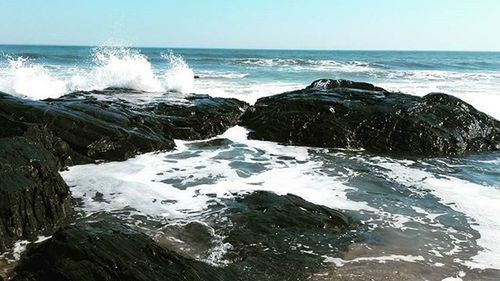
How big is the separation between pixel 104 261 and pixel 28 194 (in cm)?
191

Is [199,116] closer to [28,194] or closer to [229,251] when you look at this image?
[28,194]

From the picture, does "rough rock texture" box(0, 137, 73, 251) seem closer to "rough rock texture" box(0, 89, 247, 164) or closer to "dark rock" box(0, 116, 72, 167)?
"dark rock" box(0, 116, 72, 167)

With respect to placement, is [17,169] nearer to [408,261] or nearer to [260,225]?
[260,225]

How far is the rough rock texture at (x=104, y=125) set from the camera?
27.2 feet

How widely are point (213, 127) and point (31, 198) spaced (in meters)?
5.97

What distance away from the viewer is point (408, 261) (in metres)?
4.96

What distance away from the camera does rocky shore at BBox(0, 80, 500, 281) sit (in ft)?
13.5

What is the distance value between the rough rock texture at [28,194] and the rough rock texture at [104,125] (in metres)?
1.94

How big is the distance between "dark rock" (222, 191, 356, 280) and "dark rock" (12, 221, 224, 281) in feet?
1.82

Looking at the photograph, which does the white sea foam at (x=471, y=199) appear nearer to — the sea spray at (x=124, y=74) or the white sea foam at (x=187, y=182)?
the white sea foam at (x=187, y=182)

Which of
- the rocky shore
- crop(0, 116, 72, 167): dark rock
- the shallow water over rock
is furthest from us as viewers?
crop(0, 116, 72, 167): dark rock

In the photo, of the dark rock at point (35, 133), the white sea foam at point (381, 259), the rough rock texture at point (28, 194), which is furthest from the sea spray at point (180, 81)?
the white sea foam at point (381, 259)

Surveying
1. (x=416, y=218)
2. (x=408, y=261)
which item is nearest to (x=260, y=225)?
(x=408, y=261)

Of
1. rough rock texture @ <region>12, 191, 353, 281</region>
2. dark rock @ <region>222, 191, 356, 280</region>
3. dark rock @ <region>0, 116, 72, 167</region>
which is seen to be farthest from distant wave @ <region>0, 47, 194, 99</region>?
rough rock texture @ <region>12, 191, 353, 281</region>
